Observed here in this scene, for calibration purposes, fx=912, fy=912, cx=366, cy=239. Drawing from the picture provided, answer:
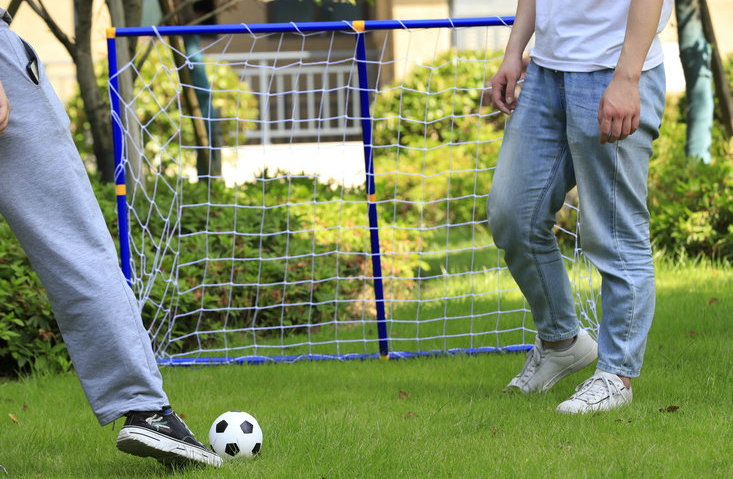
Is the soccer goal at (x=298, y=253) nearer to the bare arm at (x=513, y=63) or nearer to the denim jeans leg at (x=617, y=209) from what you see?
the bare arm at (x=513, y=63)

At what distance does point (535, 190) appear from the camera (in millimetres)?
3287

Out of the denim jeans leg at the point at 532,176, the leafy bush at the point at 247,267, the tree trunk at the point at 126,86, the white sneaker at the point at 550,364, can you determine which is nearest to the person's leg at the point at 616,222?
the denim jeans leg at the point at 532,176

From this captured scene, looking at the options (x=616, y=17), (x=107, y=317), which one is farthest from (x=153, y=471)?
(x=616, y=17)

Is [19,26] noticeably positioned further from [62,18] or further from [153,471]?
[153,471]

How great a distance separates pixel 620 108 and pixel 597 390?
1.00 m

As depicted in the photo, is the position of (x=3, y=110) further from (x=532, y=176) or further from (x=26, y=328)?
(x=26, y=328)

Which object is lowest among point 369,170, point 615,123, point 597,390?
point 597,390

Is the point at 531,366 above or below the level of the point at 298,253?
above

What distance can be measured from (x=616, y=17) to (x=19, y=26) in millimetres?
11405

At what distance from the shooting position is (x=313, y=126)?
1334cm

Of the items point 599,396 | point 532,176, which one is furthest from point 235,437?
point 532,176

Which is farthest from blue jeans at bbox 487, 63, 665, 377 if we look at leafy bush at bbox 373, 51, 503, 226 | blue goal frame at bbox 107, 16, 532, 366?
leafy bush at bbox 373, 51, 503, 226

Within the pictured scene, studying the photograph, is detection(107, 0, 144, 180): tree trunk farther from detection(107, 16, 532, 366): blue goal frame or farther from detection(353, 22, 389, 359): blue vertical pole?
detection(353, 22, 389, 359): blue vertical pole

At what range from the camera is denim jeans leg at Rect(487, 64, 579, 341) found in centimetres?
327
